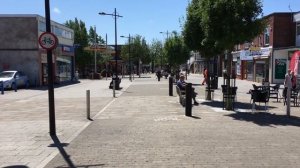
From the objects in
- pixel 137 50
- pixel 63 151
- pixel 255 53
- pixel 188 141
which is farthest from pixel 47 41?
pixel 137 50

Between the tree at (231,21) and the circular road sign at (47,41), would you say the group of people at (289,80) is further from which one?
the circular road sign at (47,41)

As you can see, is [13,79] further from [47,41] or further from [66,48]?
[47,41]

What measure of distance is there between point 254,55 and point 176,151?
37.2 meters

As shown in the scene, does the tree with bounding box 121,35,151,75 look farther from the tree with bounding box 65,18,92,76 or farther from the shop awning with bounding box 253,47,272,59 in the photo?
the shop awning with bounding box 253,47,272,59

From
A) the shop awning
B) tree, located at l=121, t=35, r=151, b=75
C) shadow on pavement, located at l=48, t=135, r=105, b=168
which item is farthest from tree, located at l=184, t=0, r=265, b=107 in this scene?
tree, located at l=121, t=35, r=151, b=75

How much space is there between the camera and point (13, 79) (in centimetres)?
3288

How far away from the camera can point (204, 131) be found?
1105 cm

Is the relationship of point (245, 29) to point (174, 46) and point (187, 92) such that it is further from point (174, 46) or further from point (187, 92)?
point (174, 46)

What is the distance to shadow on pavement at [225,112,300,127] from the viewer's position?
12695 mm

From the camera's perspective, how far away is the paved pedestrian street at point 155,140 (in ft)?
25.5

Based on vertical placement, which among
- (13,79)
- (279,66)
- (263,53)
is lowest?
(13,79)

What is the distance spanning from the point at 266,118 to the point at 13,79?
77.3 feet

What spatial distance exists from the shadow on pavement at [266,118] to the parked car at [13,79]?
2179 centimetres

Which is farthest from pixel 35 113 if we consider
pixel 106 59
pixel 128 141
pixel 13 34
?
pixel 106 59
